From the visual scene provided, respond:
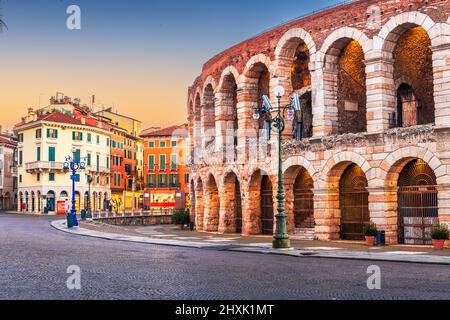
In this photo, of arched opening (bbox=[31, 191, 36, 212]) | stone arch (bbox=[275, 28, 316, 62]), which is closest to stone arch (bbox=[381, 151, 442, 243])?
stone arch (bbox=[275, 28, 316, 62])

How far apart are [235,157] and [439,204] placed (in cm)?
1465

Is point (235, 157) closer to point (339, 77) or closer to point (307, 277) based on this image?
point (339, 77)

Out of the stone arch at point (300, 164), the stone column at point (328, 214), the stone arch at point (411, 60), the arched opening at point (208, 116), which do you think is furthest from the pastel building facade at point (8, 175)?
the stone arch at point (411, 60)

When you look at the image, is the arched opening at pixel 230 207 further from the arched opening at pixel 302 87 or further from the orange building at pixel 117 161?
the orange building at pixel 117 161

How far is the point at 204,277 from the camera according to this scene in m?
15.1

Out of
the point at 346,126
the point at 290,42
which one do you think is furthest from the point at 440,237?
the point at 290,42

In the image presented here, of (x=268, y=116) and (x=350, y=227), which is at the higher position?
(x=268, y=116)

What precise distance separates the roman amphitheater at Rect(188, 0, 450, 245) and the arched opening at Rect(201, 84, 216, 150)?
2625mm

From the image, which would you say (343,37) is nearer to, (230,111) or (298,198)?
(298,198)

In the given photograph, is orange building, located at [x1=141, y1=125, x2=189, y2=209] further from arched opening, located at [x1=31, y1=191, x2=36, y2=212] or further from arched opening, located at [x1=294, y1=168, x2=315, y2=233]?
arched opening, located at [x1=294, y1=168, x2=315, y2=233]

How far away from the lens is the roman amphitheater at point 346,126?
2652cm

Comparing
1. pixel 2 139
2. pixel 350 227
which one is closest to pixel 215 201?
pixel 350 227

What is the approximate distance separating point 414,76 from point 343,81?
11.4 ft
